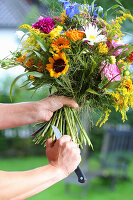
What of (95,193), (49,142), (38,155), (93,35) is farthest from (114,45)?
(38,155)

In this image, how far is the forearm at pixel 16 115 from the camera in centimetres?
78

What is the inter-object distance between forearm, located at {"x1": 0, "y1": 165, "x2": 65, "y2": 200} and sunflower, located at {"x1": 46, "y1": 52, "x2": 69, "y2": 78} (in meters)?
0.22

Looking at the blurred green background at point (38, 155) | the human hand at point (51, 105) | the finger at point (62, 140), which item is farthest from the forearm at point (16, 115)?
the blurred green background at point (38, 155)

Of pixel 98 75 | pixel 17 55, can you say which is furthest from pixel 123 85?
pixel 17 55

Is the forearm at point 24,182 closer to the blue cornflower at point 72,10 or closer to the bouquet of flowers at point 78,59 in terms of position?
the bouquet of flowers at point 78,59

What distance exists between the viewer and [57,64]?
0.66 m

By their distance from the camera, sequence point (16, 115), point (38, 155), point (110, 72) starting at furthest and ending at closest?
point (38, 155)
point (16, 115)
point (110, 72)

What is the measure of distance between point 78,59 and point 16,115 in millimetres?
256

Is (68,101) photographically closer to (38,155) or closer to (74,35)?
(74,35)

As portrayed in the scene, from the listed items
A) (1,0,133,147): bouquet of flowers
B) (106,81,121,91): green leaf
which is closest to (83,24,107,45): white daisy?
(1,0,133,147): bouquet of flowers

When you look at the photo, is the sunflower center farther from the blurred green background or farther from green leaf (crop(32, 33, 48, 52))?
the blurred green background

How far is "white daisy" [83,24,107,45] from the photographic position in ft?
2.18

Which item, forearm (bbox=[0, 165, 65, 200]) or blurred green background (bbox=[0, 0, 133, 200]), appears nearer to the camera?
forearm (bbox=[0, 165, 65, 200])

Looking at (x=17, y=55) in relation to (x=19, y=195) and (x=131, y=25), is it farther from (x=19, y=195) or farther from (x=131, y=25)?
(x=131, y=25)
